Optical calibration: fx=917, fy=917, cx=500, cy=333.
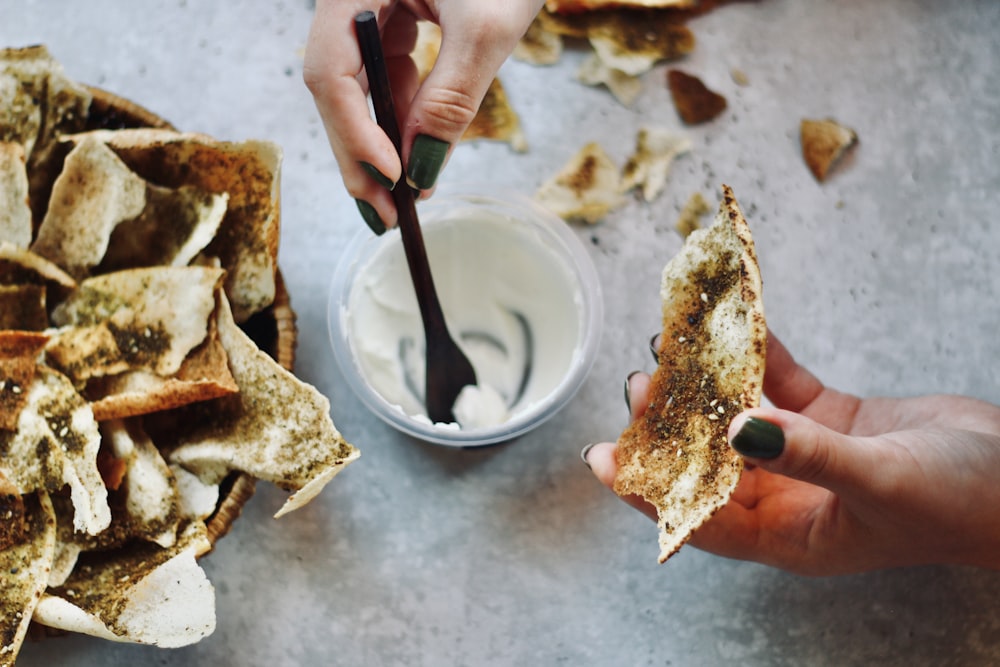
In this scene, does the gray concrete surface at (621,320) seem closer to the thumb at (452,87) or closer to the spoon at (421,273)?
the spoon at (421,273)

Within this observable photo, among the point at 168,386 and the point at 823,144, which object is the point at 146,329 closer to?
the point at 168,386

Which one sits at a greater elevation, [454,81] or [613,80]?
[454,81]

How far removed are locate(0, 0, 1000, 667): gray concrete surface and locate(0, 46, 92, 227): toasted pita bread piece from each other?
0.18m

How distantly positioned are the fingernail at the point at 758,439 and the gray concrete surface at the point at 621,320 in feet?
1.10

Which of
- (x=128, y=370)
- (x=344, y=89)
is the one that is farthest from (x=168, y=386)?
(x=344, y=89)

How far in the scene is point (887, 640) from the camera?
900 mm

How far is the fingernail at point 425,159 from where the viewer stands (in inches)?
27.9

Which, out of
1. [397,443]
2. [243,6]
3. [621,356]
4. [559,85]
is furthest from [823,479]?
[243,6]

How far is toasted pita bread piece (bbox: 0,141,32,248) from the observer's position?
0.78 m

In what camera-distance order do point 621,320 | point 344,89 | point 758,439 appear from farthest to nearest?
point 621,320 → point 344,89 → point 758,439

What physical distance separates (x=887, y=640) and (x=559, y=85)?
0.67m

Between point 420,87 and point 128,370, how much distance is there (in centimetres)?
35

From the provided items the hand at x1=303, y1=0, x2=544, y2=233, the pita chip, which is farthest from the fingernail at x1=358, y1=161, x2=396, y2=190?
the pita chip

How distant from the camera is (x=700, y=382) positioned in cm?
69
